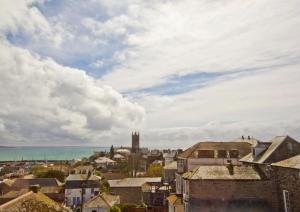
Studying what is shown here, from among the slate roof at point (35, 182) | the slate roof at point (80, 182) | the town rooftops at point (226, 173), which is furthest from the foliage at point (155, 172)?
the town rooftops at point (226, 173)

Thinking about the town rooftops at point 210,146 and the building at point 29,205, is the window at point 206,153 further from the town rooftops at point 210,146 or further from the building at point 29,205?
the building at point 29,205

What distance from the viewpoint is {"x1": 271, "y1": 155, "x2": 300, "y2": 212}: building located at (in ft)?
86.4

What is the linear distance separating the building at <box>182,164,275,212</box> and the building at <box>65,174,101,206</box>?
38.7 m

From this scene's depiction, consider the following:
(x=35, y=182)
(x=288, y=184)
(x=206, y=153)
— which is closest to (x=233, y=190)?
(x=288, y=184)

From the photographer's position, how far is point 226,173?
30.8 m

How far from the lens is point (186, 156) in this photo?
168 ft

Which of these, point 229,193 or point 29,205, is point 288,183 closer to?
point 229,193

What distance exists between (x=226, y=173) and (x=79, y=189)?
43009mm

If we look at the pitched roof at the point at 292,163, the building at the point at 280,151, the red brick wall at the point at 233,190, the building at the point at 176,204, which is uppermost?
the building at the point at 280,151

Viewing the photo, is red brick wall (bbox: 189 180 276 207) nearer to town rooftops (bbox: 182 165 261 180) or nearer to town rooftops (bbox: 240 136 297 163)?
town rooftops (bbox: 182 165 261 180)

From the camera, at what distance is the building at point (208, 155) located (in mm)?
50719

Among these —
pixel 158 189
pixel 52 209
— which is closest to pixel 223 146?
pixel 158 189

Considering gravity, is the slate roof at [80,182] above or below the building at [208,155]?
below

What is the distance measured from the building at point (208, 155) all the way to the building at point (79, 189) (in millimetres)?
21157
